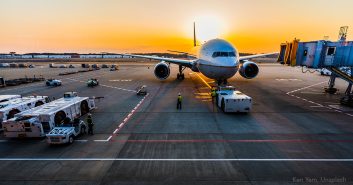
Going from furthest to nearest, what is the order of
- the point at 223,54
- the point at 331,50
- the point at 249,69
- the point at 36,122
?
1. the point at 249,69
2. the point at 223,54
3. the point at 331,50
4. the point at 36,122

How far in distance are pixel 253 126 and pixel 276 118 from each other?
3579 mm

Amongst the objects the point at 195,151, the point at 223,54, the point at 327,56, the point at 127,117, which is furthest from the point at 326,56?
the point at 127,117

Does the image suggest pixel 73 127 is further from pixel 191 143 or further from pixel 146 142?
pixel 191 143

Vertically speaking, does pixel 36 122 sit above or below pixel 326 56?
below

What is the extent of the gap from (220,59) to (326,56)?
12770 millimetres

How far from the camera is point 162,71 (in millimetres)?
41000

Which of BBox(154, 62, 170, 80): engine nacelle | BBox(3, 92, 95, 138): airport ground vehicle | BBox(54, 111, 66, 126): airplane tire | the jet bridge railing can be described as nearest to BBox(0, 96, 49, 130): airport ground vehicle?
BBox(3, 92, 95, 138): airport ground vehicle

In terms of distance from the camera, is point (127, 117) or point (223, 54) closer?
point (127, 117)

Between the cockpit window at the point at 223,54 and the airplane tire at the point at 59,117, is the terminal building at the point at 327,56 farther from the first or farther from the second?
the airplane tire at the point at 59,117

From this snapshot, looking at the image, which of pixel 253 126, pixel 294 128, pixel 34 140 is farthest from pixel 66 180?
pixel 294 128

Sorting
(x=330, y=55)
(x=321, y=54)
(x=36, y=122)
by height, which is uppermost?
(x=321, y=54)

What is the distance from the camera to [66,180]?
33.9 ft

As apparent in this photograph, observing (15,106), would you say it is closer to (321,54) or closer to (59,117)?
(59,117)

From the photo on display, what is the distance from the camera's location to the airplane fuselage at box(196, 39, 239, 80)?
28.4m
